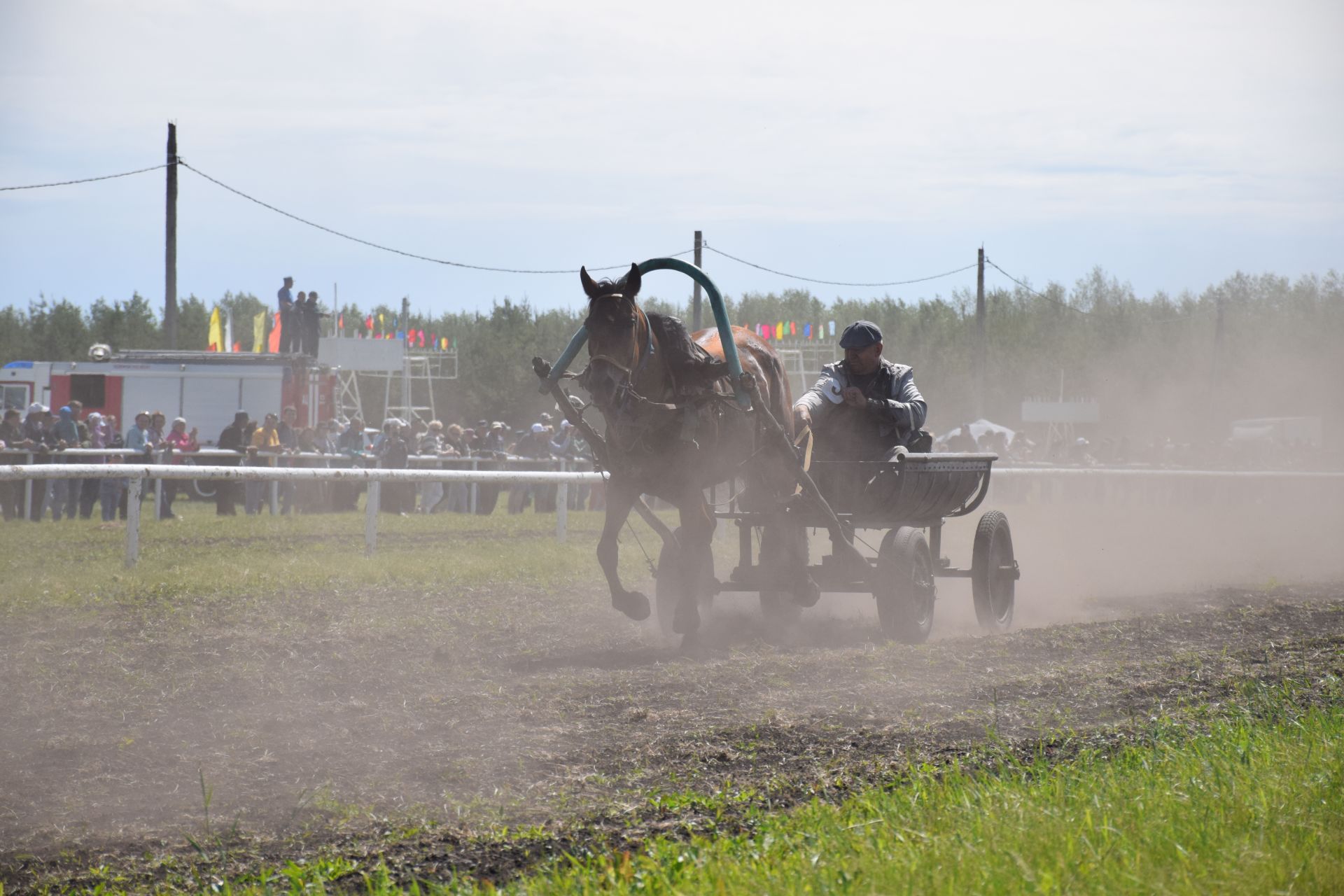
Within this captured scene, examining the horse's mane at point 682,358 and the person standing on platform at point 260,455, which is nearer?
the horse's mane at point 682,358

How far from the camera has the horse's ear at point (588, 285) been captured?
22.6 feet

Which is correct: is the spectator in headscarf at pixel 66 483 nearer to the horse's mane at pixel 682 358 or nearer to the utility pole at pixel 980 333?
the horse's mane at pixel 682 358

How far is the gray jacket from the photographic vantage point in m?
8.72

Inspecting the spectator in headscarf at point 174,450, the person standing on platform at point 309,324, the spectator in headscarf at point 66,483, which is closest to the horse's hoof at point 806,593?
the spectator in headscarf at point 174,450

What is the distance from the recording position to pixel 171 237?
2591 centimetres

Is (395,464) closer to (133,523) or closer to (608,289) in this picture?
(133,523)

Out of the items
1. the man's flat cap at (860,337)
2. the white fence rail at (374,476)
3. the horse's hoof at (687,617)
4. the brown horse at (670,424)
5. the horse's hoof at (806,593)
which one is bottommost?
the horse's hoof at (687,617)

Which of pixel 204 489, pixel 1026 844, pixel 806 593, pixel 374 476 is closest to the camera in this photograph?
pixel 1026 844

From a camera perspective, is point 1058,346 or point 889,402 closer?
point 889,402

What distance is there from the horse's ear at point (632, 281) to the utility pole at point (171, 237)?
20.6 m

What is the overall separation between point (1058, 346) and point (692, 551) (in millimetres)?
67897

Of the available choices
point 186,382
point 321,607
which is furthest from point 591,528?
point 186,382

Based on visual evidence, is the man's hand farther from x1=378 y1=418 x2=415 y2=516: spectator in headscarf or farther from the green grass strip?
x1=378 y1=418 x2=415 y2=516: spectator in headscarf

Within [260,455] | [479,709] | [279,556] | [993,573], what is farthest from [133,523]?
[260,455]
